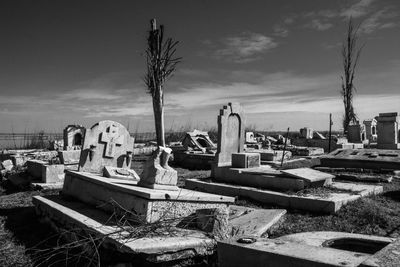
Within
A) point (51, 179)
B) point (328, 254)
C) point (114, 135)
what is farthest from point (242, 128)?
point (328, 254)

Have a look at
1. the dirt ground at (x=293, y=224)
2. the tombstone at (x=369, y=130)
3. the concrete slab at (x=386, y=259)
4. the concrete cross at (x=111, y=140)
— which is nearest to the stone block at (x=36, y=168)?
the dirt ground at (x=293, y=224)

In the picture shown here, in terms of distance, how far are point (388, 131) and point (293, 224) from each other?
12.0 meters

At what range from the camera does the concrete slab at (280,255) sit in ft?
7.74

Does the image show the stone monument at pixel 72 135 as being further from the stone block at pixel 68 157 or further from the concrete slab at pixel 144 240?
the concrete slab at pixel 144 240

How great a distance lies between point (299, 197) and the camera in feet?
20.1

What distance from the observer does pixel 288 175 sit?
7113mm

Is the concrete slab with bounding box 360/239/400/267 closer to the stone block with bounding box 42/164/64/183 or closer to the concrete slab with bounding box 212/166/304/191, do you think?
the concrete slab with bounding box 212/166/304/191

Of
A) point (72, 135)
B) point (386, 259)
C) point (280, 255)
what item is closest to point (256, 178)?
point (280, 255)

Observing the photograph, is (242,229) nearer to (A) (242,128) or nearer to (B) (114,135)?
(B) (114,135)

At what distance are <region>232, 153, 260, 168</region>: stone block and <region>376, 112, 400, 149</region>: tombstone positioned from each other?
882 centimetres

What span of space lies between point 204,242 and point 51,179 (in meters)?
6.21

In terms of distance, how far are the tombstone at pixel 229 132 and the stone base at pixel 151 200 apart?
4.26m

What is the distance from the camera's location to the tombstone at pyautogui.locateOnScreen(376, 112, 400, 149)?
14748 millimetres

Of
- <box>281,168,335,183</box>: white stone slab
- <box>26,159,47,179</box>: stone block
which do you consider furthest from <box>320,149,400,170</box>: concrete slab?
<box>26,159,47,179</box>: stone block
